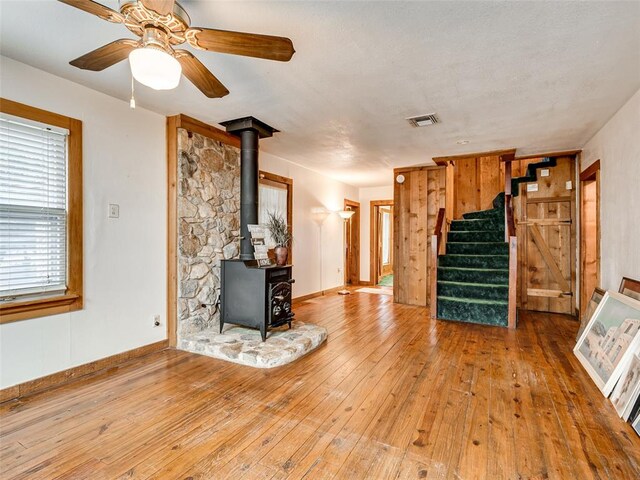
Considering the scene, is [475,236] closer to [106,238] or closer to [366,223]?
[366,223]

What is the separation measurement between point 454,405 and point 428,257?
11.8ft

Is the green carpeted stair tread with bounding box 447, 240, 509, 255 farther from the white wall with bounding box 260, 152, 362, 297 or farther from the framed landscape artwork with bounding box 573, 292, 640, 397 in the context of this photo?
the white wall with bounding box 260, 152, 362, 297

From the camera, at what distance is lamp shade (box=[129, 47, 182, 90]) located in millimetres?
1520

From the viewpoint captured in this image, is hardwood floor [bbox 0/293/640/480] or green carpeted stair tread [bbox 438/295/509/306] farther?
green carpeted stair tread [bbox 438/295/509/306]

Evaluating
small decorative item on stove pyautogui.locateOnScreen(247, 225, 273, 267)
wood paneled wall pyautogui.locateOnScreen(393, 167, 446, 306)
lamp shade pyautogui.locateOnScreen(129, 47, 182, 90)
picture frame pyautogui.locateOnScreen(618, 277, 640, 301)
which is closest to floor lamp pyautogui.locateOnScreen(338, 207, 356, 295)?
wood paneled wall pyautogui.locateOnScreen(393, 167, 446, 306)


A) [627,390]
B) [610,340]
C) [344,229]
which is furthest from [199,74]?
[344,229]

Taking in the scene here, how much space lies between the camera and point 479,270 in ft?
15.6

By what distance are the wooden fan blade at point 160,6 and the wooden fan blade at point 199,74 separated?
0.89 ft

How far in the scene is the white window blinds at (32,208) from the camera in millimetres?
2334

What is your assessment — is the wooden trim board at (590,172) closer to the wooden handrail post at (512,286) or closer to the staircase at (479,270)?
the staircase at (479,270)

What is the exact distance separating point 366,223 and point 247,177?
4792 mm

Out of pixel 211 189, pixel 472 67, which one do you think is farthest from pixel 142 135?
pixel 472 67

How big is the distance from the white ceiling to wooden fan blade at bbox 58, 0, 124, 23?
1.10 ft

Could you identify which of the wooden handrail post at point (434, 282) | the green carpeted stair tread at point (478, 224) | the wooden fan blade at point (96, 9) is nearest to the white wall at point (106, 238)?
the wooden fan blade at point (96, 9)
